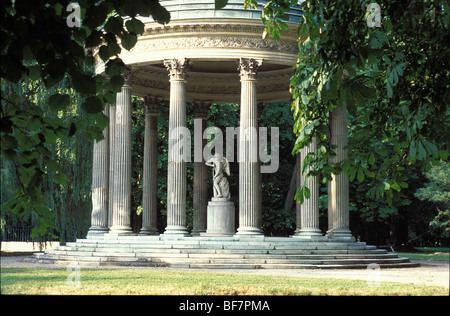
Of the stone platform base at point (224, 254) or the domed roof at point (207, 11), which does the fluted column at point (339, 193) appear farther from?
the domed roof at point (207, 11)

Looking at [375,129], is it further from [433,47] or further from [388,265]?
[388,265]

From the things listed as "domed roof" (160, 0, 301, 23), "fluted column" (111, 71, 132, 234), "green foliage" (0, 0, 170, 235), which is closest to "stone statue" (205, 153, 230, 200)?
"fluted column" (111, 71, 132, 234)

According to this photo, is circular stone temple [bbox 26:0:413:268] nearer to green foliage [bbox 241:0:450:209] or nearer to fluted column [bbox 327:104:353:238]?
fluted column [bbox 327:104:353:238]

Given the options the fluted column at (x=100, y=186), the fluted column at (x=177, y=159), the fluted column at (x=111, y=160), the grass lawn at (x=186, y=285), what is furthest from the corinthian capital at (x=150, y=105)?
the grass lawn at (x=186, y=285)

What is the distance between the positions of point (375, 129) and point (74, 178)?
131ft

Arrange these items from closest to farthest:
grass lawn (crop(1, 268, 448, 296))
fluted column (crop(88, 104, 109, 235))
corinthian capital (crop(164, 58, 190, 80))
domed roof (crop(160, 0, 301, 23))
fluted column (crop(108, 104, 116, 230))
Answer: grass lawn (crop(1, 268, 448, 296)) → domed roof (crop(160, 0, 301, 23)) → corinthian capital (crop(164, 58, 190, 80)) → fluted column (crop(88, 104, 109, 235)) → fluted column (crop(108, 104, 116, 230))

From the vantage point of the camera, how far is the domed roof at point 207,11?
4706cm

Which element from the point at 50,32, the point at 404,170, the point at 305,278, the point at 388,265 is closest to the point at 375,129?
the point at 404,170

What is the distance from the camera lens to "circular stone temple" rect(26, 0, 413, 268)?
142ft

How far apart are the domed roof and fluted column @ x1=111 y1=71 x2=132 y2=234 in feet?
20.3

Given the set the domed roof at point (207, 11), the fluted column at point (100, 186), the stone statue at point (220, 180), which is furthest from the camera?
the fluted column at point (100, 186)

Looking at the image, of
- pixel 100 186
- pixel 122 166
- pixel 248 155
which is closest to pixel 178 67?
pixel 248 155

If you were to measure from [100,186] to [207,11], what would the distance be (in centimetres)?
1610

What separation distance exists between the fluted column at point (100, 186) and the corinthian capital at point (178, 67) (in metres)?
8.39
